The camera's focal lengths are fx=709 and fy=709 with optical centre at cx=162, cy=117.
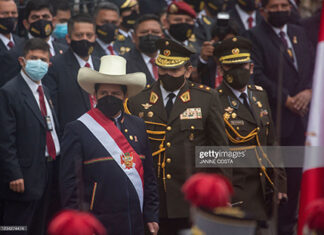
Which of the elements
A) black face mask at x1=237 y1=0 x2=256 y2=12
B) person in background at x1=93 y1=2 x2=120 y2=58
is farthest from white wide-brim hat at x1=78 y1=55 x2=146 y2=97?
black face mask at x1=237 y1=0 x2=256 y2=12

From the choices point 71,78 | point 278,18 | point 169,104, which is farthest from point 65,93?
point 278,18

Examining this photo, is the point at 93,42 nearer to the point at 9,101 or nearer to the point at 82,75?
the point at 9,101

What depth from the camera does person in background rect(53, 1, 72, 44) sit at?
10.7m

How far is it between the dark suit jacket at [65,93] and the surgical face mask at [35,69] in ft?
1.67

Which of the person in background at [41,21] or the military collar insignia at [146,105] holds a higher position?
the person in background at [41,21]

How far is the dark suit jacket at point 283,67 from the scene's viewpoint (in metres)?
8.99

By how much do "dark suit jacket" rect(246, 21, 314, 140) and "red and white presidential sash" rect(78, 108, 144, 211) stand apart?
3311 mm

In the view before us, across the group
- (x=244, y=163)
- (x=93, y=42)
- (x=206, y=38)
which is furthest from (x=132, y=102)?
(x=206, y=38)

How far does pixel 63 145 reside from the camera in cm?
592

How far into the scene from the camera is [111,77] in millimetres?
6168

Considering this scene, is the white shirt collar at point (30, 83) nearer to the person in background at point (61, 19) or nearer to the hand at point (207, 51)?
the hand at point (207, 51)

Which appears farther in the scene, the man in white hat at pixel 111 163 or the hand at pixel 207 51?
the hand at pixel 207 51

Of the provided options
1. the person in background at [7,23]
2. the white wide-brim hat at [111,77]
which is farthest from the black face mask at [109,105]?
the person in background at [7,23]

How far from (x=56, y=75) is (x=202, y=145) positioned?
2430 millimetres
